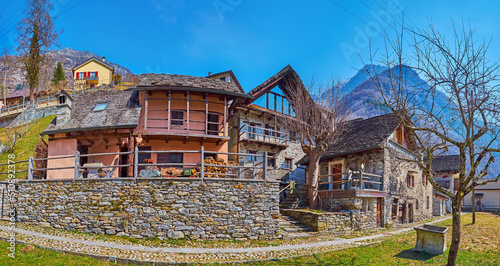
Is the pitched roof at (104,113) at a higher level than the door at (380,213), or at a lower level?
higher

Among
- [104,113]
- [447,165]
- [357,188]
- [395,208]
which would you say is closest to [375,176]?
[357,188]

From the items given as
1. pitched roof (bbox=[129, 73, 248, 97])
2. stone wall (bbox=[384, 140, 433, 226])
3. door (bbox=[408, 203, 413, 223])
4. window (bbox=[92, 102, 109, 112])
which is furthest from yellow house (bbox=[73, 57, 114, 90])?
door (bbox=[408, 203, 413, 223])

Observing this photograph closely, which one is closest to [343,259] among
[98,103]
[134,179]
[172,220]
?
[172,220]

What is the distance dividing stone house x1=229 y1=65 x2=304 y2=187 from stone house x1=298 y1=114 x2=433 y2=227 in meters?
3.57

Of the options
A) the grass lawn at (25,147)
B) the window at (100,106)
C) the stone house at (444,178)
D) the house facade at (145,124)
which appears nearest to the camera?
the house facade at (145,124)

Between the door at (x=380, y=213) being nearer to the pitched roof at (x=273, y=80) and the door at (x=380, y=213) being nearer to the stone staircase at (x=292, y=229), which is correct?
the stone staircase at (x=292, y=229)

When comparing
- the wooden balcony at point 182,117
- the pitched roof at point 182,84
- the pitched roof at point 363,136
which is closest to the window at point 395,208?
the pitched roof at point 363,136

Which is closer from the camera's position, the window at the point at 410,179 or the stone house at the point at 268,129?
the window at the point at 410,179

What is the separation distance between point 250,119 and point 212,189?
13984 mm

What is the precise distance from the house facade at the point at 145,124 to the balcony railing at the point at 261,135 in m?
4.04

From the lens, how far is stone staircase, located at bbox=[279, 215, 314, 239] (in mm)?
14714

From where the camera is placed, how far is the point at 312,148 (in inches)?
763

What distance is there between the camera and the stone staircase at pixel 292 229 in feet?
48.3

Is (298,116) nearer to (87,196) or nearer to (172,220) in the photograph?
(172,220)
